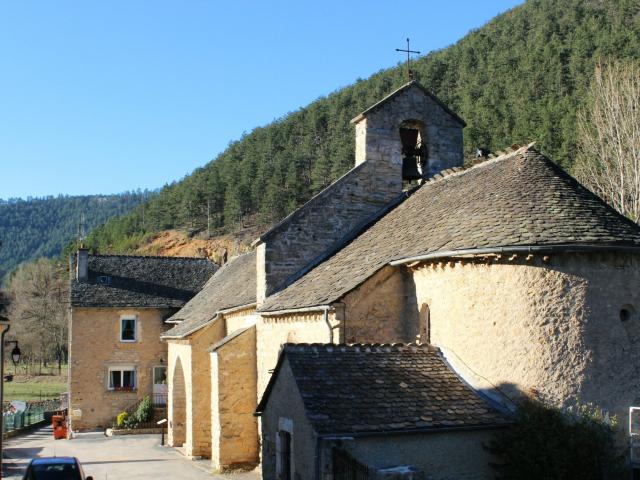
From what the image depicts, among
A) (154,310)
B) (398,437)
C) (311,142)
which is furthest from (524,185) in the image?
(311,142)

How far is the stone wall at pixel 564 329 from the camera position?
1223 cm

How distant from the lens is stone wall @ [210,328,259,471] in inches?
829

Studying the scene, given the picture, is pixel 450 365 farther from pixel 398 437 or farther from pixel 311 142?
pixel 311 142

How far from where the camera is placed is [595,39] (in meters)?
61.1

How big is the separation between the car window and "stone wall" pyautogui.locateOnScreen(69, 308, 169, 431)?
21.9 metres

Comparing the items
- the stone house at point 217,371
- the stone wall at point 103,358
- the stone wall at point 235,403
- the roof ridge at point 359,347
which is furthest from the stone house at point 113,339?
the roof ridge at point 359,347

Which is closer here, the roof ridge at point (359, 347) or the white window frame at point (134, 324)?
the roof ridge at point (359, 347)

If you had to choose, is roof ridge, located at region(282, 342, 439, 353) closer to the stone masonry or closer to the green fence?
the stone masonry

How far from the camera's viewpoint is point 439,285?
1429 centimetres

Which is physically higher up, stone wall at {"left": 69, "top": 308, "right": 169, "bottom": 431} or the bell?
the bell

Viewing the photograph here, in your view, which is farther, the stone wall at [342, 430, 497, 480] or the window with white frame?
the window with white frame

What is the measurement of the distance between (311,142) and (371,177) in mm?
76017

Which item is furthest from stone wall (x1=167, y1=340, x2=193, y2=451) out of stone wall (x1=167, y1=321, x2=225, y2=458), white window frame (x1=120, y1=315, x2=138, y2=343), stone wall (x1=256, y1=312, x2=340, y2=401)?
white window frame (x1=120, y1=315, x2=138, y2=343)

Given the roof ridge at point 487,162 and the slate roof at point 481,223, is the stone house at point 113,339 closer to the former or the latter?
the slate roof at point 481,223
